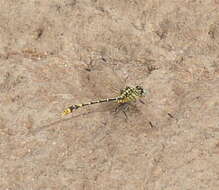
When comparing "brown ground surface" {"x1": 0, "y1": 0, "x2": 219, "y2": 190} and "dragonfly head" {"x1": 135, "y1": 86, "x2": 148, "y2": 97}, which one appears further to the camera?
"dragonfly head" {"x1": 135, "y1": 86, "x2": 148, "y2": 97}

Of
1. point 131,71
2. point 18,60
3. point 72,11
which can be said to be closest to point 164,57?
point 131,71

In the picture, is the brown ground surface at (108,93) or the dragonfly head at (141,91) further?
the dragonfly head at (141,91)

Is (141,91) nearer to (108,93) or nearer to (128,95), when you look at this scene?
(128,95)

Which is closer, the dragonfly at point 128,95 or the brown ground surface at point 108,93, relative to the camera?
the brown ground surface at point 108,93

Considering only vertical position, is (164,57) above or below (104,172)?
above

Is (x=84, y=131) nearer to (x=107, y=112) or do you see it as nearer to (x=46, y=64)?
(x=107, y=112)

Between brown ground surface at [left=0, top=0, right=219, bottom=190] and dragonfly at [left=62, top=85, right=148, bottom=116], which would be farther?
dragonfly at [left=62, top=85, right=148, bottom=116]

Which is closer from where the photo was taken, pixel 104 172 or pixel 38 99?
pixel 104 172

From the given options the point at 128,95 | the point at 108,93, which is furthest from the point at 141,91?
the point at 108,93
